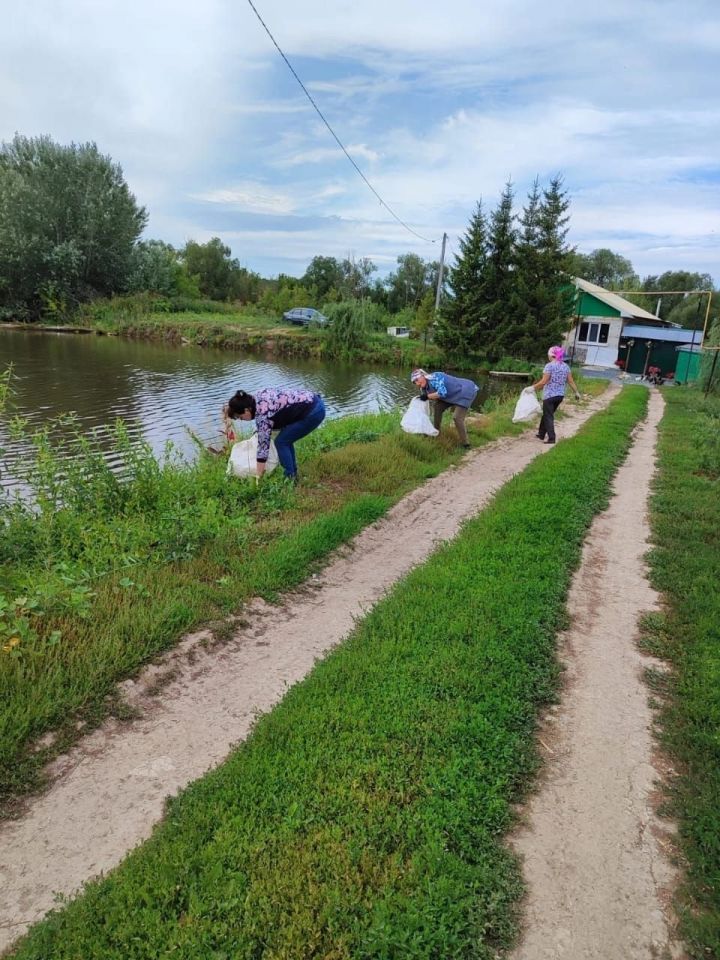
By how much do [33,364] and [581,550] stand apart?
26.9 metres

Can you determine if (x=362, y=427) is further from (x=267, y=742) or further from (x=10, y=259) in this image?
(x=10, y=259)

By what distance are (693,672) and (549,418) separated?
8.38 m

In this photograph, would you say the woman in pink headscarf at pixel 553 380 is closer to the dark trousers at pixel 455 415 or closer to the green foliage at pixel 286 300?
the dark trousers at pixel 455 415

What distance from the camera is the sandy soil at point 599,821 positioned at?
2.15m

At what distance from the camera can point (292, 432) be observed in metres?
7.10

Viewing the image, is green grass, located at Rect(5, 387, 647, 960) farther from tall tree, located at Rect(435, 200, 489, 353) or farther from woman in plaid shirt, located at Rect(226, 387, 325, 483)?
tall tree, located at Rect(435, 200, 489, 353)

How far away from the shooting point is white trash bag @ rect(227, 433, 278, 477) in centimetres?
736

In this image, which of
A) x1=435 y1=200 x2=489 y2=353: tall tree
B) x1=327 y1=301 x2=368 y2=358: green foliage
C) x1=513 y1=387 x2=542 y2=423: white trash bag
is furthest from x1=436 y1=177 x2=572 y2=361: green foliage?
x1=513 y1=387 x2=542 y2=423: white trash bag

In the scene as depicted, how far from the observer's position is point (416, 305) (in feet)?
183

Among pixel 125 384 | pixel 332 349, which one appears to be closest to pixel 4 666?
pixel 125 384

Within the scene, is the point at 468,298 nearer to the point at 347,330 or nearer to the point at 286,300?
the point at 347,330

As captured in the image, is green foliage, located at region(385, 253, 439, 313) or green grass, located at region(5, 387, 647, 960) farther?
green foliage, located at region(385, 253, 439, 313)

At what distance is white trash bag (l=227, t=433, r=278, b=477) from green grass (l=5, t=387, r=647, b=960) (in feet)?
12.0

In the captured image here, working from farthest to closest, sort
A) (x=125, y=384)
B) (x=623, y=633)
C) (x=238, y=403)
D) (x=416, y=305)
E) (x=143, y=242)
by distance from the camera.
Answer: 1. (x=416, y=305)
2. (x=143, y=242)
3. (x=125, y=384)
4. (x=238, y=403)
5. (x=623, y=633)
